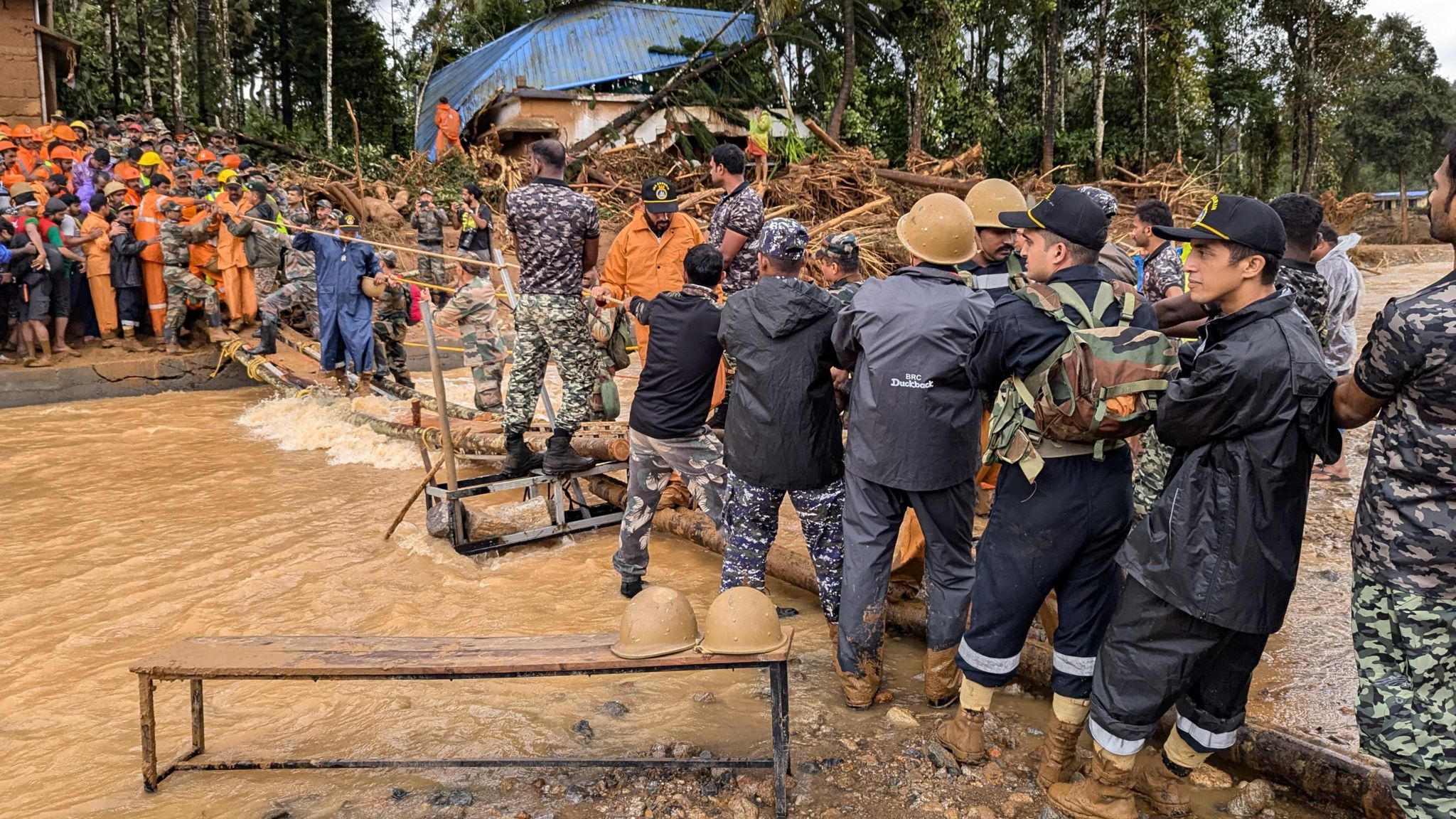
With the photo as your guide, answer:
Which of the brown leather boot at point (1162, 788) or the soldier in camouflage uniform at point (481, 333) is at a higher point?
the soldier in camouflage uniform at point (481, 333)

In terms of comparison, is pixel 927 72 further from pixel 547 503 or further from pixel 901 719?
pixel 901 719

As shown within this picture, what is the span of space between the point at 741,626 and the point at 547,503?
3.55 metres

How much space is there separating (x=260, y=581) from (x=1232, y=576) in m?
5.04

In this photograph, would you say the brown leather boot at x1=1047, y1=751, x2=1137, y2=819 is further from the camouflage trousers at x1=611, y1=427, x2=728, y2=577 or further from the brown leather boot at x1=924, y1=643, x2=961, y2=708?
the camouflage trousers at x1=611, y1=427, x2=728, y2=577

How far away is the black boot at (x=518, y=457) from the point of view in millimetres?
5824

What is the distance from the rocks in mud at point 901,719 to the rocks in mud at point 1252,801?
3.57 feet

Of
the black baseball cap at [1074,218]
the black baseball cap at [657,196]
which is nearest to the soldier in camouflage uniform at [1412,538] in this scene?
the black baseball cap at [1074,218]

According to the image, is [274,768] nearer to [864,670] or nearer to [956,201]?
[864,670]

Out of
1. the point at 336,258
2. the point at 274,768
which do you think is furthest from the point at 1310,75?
the point at 274,768

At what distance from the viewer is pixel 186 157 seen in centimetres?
1739

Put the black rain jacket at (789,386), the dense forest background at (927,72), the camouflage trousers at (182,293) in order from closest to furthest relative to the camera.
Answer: the black rain jacket at (789,386), the camouflage trousers at (182,293), the dense forest background at (927,72)

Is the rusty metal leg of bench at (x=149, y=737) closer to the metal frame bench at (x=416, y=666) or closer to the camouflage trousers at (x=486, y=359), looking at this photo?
the metal frame bench at (x=416, y=666)

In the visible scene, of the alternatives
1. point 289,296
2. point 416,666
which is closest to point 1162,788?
point 416,666

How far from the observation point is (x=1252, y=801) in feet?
10.0
